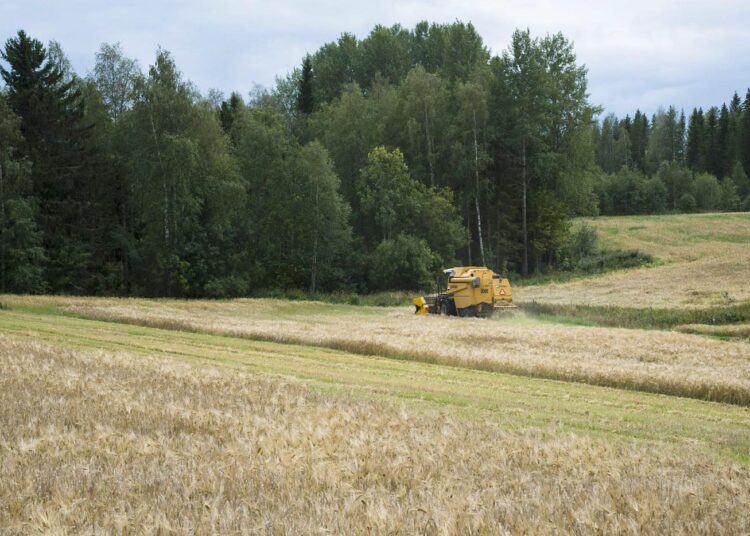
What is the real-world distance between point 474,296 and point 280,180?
1062 inches

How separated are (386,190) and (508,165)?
13.0 m

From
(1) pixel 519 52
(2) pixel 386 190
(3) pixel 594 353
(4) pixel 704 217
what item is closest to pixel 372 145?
(2) pixel 386 190

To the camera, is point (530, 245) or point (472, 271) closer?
point (472, 271)

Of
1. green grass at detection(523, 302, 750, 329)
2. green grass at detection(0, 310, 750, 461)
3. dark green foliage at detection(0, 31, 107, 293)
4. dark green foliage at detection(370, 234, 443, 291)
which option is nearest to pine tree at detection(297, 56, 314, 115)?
dark green foliage at detection(370, 234, 443, 291)

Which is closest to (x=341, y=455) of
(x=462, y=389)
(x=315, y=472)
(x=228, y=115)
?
(x=315, y=472)

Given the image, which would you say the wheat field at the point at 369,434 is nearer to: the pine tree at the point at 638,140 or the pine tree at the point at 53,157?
the pine tree at the point at 53,157

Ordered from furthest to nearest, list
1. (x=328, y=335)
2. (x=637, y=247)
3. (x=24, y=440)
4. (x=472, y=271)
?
(x=637, y=247) < (x=472, y=271) < (x=328, y=335) < (x=24, y=440)

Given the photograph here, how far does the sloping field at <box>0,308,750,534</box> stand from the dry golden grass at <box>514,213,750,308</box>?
97.2ft

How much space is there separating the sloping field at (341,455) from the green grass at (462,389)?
115 millimetres

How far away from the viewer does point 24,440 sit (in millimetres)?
8812

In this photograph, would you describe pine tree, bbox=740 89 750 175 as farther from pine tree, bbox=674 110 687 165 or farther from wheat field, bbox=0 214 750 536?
wheat field, bbox=0 214 750 536

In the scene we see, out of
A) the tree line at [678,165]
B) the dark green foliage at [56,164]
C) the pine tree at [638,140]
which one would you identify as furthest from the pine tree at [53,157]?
the pine tree at [638,140]

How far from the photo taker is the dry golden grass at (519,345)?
19.8m

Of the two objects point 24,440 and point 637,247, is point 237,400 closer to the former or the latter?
point 24,440
